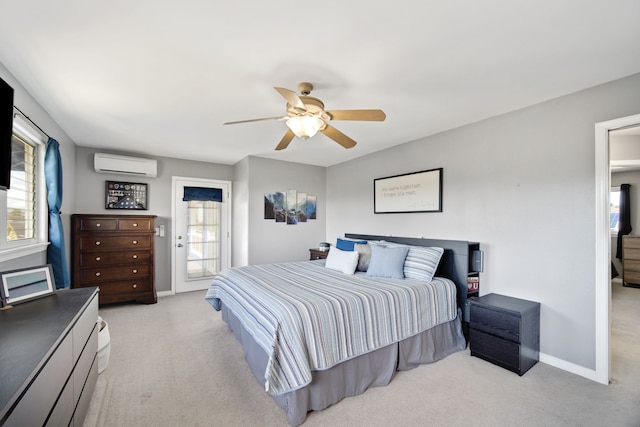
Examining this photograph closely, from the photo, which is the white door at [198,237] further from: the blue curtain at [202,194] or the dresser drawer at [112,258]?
the dresser drawer at [112,258]

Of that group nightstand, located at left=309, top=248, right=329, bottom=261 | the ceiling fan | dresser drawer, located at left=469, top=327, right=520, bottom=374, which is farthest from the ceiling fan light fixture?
nightstand, located at left=309, top=248, right=329, bottom=261

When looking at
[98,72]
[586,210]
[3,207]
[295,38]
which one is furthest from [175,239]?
[586,210]

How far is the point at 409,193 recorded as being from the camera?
12.8 feet

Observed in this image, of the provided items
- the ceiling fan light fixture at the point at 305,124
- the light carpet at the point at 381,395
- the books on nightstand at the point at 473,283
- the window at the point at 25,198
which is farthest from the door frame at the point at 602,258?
the window at the point at 25,198

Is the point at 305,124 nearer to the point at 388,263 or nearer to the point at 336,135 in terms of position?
the point at 336,135

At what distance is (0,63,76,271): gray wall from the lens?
86.8 inches

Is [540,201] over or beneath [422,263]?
over

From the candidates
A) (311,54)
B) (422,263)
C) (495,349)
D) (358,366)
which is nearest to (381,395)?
(358,366)

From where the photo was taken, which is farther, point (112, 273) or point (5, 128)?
point (112, 273)

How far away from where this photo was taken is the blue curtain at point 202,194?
502 cm

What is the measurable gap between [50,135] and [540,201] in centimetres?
513

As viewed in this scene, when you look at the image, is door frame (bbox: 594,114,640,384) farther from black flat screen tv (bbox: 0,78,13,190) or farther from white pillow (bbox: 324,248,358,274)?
black flat screen tv (bbox: 0,78,13,190)

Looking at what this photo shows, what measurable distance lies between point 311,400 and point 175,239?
4.01 meters

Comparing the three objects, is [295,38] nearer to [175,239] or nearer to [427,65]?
[427,65]
